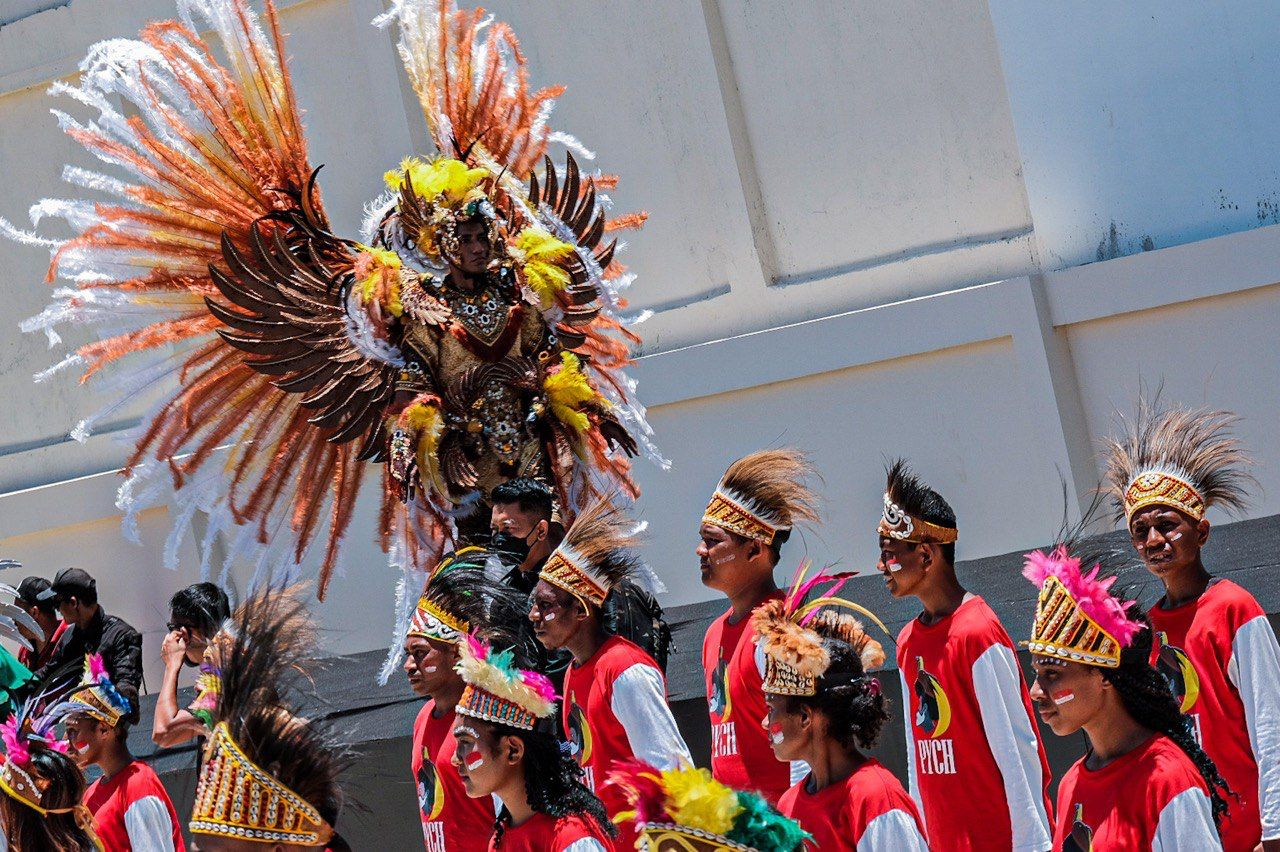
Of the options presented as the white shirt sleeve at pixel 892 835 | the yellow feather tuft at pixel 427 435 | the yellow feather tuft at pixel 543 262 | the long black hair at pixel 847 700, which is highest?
the yellow feather tuft at pixel 543 262

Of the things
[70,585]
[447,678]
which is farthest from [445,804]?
[70,585]

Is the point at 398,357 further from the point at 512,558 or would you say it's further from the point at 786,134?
the point at 786,134

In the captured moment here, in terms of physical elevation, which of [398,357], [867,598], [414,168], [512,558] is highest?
[414,168]

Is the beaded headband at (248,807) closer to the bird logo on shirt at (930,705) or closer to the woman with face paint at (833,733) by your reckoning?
the woman with face paint at (833,733)

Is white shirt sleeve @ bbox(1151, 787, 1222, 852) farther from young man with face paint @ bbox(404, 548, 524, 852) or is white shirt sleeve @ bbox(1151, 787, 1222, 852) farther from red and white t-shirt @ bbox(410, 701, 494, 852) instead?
red and white t-shirt @ bbox(410, 701, 494, 852)

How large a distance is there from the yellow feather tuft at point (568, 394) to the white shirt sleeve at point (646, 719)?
1.53m

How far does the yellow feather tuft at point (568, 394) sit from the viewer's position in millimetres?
5672

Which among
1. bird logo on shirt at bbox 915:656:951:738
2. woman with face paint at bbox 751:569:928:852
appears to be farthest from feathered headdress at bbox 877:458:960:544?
woman with face paint at bbox 751:569:928:852

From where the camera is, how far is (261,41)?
6.27 metres

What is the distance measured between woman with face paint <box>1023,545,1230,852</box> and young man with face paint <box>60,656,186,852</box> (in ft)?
9.25

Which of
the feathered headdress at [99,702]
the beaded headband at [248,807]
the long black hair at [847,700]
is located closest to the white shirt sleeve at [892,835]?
the long black hair at [847,700]

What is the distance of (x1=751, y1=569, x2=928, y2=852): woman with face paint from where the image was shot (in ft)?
11.2

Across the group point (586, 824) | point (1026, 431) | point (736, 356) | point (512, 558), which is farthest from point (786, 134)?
point (586, 824)

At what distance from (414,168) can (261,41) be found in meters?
0.94
